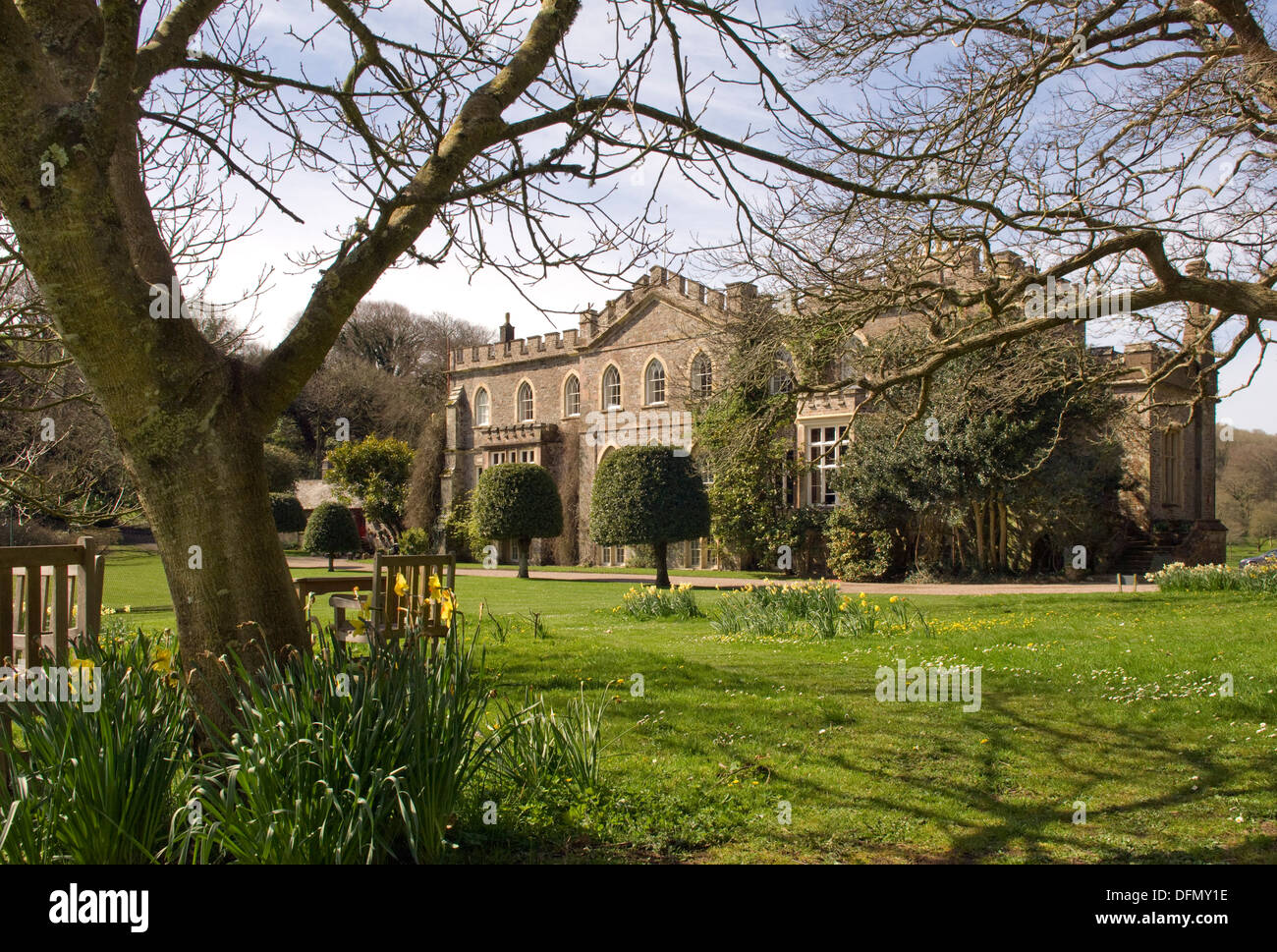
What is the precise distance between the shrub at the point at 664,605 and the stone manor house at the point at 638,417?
223 inches

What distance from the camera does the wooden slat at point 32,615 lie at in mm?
4086

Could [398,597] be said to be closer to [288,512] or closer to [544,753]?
[544,753]

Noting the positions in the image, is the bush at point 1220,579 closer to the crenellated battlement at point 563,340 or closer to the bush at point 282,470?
the crenellated battlement at point 563,340

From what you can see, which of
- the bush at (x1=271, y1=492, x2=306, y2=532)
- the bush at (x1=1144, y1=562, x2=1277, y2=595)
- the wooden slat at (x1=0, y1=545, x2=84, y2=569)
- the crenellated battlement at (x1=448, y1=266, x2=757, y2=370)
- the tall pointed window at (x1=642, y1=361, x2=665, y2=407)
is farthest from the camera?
the bush at (x1=271, y1=492, x2=306, y2=532)

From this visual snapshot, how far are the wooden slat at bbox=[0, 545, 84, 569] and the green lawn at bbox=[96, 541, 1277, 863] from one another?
2250 millimetres

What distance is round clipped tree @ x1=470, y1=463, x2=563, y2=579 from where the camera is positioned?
24.9m

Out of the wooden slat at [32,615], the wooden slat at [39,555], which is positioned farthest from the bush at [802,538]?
the wooden slat at [32,615]

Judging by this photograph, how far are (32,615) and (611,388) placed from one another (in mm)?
26519

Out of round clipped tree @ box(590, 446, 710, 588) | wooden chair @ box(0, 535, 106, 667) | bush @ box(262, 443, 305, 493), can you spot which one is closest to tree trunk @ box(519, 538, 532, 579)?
round clipped tree @ box(590, 446, 710, 588)

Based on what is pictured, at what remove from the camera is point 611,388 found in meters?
30.4

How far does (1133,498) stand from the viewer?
2109cm

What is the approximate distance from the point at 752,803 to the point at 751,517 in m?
20.4

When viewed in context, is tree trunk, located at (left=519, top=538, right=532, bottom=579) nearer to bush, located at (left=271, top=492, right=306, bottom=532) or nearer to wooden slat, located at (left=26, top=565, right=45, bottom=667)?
bush, located at (left=271, top=492, right=306, bottom=532)
